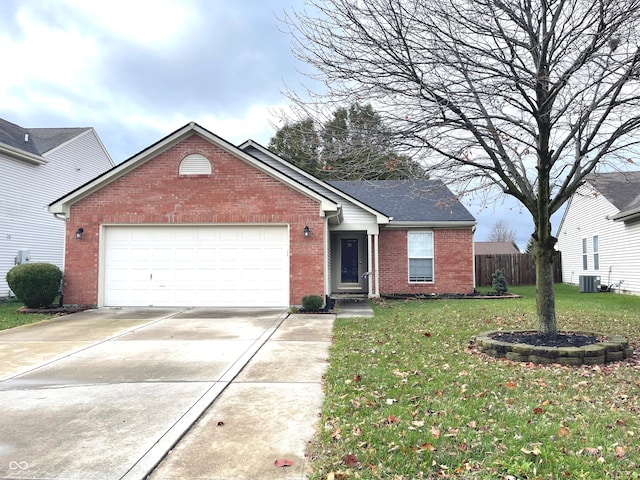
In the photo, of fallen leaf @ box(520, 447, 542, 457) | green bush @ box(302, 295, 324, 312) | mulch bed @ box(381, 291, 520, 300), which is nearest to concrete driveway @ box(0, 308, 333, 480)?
fallen leaf @ box(520, 447, 542, 457)

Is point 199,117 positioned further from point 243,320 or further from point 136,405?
point 136,405

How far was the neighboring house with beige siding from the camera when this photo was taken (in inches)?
658

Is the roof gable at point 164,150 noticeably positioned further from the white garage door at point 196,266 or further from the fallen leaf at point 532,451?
the fallen leaf at point 532,451

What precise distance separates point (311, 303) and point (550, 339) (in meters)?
6.07

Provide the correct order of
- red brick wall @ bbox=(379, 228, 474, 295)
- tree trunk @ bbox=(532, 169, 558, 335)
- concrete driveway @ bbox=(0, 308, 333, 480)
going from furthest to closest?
red brick wall @ bbox=(379, 228, 474, 295), tree trunk @ bbox=(532, 169, 558, 335), concrete driveway @ bbox=(0, 308, 333, 480)

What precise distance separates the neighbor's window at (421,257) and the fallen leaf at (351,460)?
14.2m

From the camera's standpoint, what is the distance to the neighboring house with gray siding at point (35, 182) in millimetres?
16453

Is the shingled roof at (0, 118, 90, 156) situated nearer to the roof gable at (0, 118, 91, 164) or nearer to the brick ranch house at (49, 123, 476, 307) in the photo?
the roof gable at (0, 118, 91, 164)

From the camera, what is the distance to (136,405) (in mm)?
4500

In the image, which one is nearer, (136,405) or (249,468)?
(249,468)

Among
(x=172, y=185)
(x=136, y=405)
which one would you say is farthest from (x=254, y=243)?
(x=136, y=405)

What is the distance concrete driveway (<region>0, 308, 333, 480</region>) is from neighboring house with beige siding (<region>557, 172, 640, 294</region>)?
12.4 meters

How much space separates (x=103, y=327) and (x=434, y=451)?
8.02m

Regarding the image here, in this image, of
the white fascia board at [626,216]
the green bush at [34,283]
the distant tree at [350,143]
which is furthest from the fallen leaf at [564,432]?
the white fascia board at [626,216]
